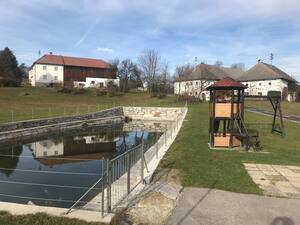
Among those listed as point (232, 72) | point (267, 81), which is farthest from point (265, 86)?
point (232, 72)

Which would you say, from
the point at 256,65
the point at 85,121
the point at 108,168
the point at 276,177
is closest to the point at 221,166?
the point at 276,177

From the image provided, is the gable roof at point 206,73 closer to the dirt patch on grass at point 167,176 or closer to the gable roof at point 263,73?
the gable roof at point 263,73

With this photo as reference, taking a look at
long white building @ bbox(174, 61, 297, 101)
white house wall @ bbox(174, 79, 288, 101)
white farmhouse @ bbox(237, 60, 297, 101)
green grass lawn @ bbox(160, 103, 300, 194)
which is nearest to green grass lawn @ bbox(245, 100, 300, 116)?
long white building @ bbox(174, 61, 297, 101)

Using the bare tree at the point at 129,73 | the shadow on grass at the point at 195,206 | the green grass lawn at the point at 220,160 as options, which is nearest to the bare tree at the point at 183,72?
the bare tree at the point at 129,73

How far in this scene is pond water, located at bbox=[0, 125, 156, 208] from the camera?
1114 cm

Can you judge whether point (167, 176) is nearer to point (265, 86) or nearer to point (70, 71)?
point (265, 86)

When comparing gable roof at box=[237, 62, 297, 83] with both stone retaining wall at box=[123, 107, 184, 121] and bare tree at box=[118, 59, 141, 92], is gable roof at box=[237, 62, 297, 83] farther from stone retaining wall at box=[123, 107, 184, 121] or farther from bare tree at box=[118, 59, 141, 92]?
stone retaining wall at box=[123, 107, 184, 121]

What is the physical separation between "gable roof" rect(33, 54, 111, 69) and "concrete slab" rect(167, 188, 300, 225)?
77.5 m

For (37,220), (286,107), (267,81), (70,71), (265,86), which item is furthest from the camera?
(70,71)

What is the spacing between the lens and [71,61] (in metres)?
84.8

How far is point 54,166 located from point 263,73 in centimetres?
6466

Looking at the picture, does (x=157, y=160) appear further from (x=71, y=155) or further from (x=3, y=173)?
(x=71, y=155)

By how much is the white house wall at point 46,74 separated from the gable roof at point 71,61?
99 centimetres

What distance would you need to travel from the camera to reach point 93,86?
79.5m
